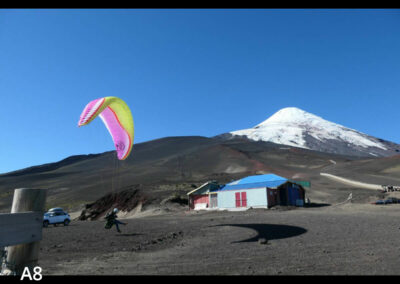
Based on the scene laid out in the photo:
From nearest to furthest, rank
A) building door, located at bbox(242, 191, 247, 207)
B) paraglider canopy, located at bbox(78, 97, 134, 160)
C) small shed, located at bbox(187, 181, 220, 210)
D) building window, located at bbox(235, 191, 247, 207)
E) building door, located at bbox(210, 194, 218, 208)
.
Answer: paraglider canopy, located at bbox(78, 97, 134, 160), building door, located at bbox(242, 191, 247, 207), building window, located at bbox(235, 191, 247, 207), building door, located at bbox(210, 194, 218, 208), small shed, located at bbox(187, 181, 220, 210)

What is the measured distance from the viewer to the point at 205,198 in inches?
1651

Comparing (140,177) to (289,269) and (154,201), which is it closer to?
(154,201)

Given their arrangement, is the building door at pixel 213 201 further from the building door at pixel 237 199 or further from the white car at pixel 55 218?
the white car at pixel 55 218

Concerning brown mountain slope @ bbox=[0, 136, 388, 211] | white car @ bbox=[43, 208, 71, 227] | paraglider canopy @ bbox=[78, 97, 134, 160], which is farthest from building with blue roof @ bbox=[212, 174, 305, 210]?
paraglider canopy @ bbox=[78, 97, 134, 160]

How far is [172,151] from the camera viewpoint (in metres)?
153

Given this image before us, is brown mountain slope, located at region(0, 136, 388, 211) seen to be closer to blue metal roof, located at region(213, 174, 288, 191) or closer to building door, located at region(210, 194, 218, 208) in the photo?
building door, located at region(210, 194, 218, 208)

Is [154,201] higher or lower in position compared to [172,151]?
lower

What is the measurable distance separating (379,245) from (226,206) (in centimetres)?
3012

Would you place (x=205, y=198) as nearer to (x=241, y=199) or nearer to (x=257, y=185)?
(x=241, y=199)

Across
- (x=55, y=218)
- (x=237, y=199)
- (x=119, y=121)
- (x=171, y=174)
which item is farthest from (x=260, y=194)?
(x=171, y=174)

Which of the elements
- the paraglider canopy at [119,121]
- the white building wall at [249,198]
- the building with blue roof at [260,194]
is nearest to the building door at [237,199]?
the building with blue roof at [260,194]

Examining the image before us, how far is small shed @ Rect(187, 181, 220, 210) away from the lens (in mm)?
40906

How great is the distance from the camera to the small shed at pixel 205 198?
134 feet
